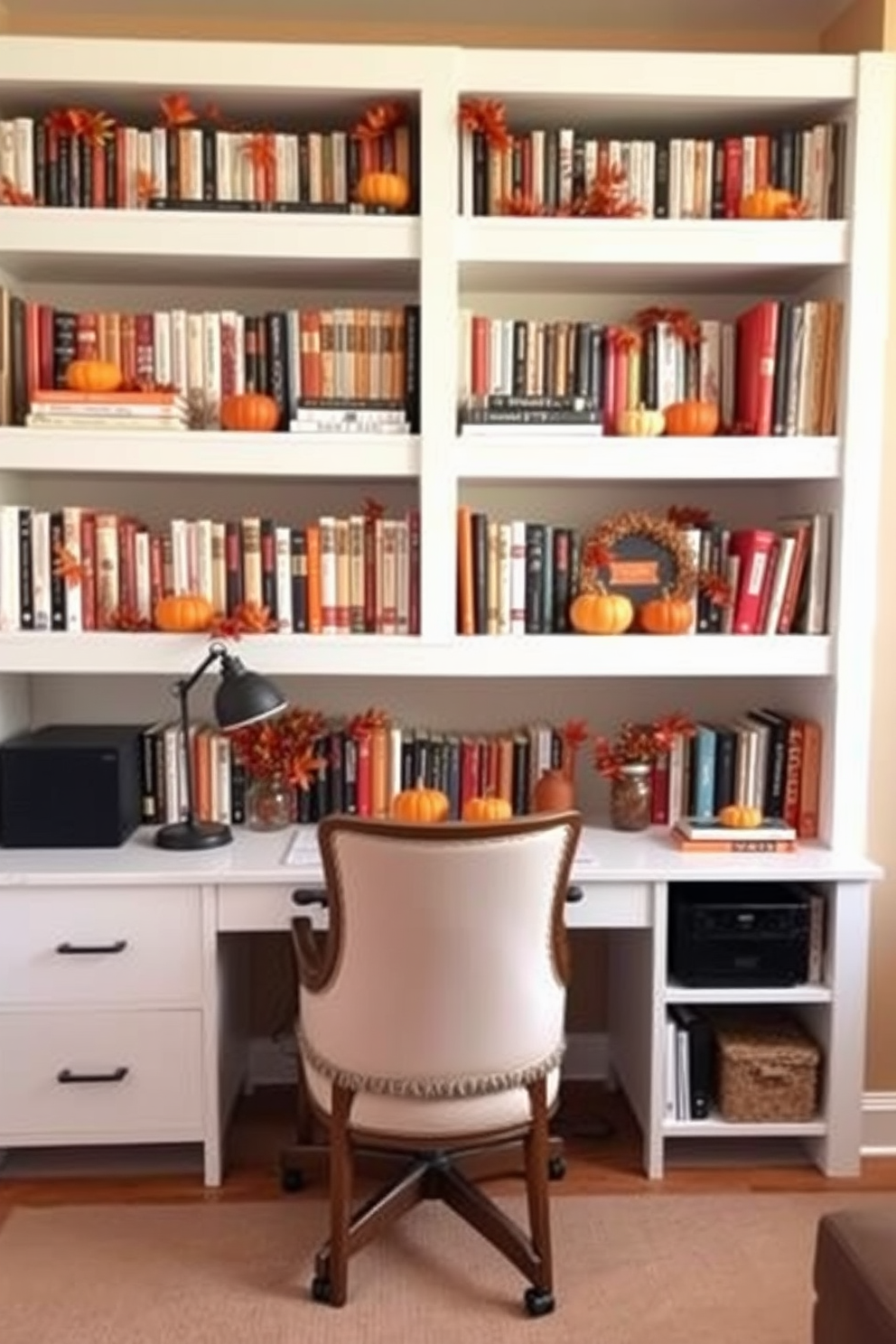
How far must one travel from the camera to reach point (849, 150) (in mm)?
2416

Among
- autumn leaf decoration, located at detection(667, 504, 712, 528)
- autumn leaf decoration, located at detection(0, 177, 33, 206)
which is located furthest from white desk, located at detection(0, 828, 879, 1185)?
autumn leaf decoration, located at detection(0, 177, 33, 206)

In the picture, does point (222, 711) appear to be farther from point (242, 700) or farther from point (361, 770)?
point (361, 770)

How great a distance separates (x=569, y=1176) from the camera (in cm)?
249

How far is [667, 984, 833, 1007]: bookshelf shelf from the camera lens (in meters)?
2.43

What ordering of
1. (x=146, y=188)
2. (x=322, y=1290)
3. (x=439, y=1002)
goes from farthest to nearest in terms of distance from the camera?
(x=146, y=188)
(x=322, y=1290)
(x=439, y=1002)

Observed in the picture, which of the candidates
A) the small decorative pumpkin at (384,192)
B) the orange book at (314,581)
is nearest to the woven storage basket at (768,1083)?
the orange book at (314,581)

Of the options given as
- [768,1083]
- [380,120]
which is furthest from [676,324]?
[768,1083]

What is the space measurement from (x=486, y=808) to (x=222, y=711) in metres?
0.66

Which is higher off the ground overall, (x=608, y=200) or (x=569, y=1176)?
(x=608, y=200)

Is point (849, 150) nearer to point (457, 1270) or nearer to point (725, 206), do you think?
point (725, 206)

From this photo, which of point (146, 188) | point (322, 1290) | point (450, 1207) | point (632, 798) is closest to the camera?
point (322, 1290)

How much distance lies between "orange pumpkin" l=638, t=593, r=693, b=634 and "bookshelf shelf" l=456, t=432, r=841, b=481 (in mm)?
298

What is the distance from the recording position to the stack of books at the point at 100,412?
2.43 metres

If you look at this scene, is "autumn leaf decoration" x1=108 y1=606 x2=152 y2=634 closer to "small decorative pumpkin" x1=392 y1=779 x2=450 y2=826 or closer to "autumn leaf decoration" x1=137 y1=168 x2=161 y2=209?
"small decorative pumpkin" x1=392 y1=779 x2=450 y2=826
